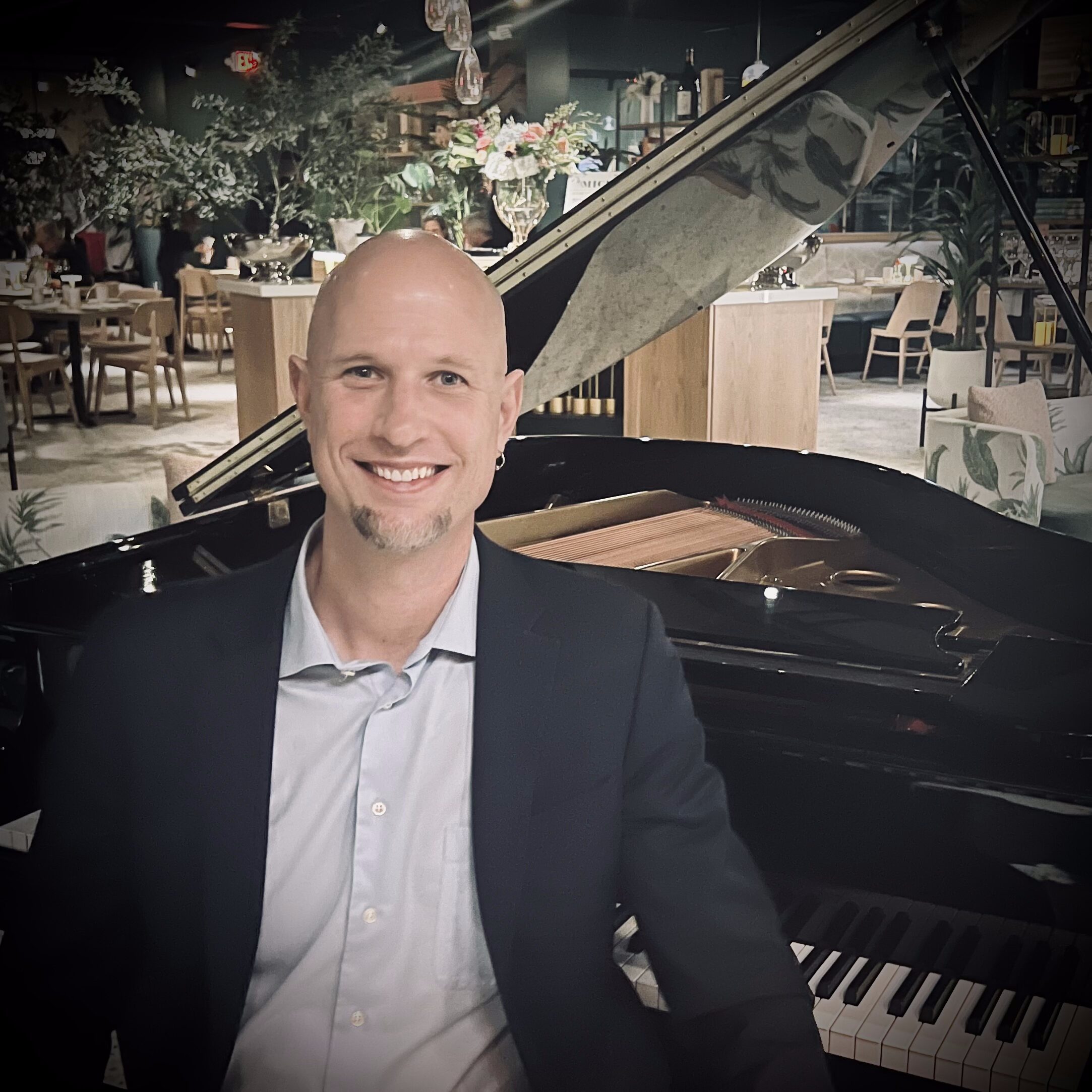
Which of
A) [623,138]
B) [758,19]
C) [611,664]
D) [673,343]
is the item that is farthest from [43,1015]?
[623,138]

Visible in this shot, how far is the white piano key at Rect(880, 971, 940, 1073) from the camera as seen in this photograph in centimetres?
146

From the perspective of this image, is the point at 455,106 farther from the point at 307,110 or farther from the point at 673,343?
the point at 673,343

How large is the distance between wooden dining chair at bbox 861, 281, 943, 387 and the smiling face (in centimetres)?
218

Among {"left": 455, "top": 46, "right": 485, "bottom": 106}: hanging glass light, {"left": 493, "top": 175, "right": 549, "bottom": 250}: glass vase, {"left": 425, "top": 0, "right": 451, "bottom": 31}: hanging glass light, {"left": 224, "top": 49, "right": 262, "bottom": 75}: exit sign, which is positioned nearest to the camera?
{"left": 425, "top": 0, "right": 451, "bottom": 31}: hanging glass light

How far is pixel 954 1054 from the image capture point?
144 centimetres

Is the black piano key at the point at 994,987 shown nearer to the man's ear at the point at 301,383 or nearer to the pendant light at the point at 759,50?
the man's ear at the point at 301,383

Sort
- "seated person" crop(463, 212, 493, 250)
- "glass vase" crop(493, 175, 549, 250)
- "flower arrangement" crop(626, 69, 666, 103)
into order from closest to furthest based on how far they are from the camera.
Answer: "flower arrangement" crop(626, 69, 666, 103) < "glass vase" crop(493, 175, 549, 250) < "seated person" crop(463, 212, 493, 250)

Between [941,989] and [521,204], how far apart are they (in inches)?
154

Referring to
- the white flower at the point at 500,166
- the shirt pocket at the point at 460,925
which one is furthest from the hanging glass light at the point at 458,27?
the shirt pocket at the point at 460,925

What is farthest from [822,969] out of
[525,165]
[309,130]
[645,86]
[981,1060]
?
[645,86]

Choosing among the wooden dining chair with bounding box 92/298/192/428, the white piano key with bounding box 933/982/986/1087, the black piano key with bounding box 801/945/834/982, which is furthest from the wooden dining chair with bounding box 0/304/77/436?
the white piano key with bounding box 933/982/986/1087

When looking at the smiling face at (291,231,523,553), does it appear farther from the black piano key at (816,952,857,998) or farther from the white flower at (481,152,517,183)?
the white flower at (481,152,517,183)

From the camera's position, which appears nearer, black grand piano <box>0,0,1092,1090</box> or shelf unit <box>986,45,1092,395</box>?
black grand piano <box>0,0,1092,1090</box>

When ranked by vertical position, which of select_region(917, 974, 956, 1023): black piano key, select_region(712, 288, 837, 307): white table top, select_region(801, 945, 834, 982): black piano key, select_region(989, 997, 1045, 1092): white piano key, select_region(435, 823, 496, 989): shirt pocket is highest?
select_region(712, 288, 837, 307): white table top
